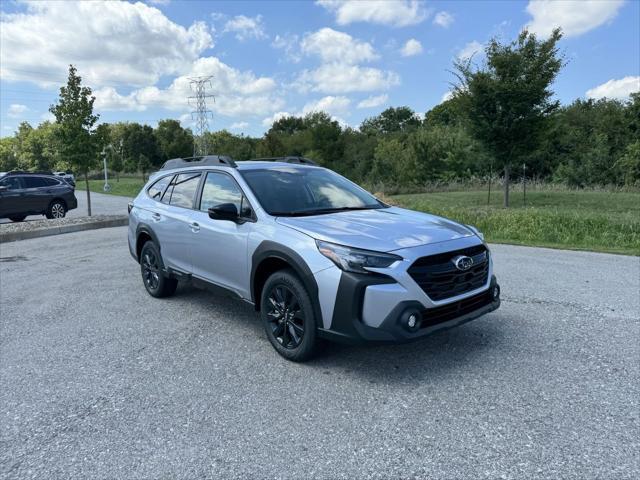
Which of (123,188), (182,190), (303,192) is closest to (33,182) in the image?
(182,190)

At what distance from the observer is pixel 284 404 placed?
3455 mm

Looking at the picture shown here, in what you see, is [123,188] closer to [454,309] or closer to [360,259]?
[360,259]

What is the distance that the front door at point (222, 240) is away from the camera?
4.54 m

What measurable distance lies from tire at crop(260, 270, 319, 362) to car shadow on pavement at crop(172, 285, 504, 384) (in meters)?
0.14

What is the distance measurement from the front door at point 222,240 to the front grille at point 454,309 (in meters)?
1.70

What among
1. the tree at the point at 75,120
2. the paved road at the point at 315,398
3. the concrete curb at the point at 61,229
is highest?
the tree at the point at 75,120

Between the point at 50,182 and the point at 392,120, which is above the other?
the point at 392,120

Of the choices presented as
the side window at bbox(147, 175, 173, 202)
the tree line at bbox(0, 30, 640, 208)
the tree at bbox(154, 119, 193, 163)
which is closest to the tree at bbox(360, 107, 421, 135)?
the tree line at bbox(0, 30, 640, 208)

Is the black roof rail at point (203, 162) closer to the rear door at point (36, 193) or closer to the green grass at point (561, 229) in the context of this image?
the green grass at point (561, 229)

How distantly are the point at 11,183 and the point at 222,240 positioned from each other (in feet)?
51.0

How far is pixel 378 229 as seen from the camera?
12.9ft

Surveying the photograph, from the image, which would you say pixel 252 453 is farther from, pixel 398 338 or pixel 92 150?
pixel 92 150

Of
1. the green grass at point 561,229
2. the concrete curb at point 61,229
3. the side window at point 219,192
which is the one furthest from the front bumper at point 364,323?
the concrete curb at point 61,229

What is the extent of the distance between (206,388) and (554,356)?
2.92 meters
